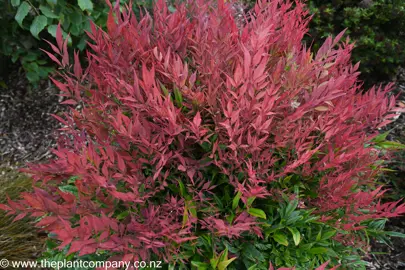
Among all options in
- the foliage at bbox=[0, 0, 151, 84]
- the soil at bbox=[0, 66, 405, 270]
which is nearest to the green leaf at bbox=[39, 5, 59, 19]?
the foliage at bbox=[0, 0, 151, 84]

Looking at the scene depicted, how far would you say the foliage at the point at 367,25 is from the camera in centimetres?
334

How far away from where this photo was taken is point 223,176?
5.07ft

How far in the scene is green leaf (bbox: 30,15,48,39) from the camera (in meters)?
2.96

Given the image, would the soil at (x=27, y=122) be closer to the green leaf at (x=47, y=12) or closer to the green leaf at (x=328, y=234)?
the green leaf at (x=47, y=12)

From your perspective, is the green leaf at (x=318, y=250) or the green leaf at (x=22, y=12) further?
the green leaf at (x=22, y=12)

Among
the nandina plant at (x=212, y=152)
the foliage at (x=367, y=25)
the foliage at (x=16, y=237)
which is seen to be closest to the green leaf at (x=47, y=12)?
the foliage at (x=16, y=237)

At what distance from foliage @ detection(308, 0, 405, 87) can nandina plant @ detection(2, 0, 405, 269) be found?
1.72 meters

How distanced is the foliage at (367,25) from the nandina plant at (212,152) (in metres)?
1.72

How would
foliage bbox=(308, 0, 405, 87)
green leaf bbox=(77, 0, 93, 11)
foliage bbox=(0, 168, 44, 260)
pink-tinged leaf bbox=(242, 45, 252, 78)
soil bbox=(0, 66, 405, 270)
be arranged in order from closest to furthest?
pink-tinged leaf bbox=(242, 45, 252, 78) → foliage bbox=(0, 168, 44, 260) → green leaf bbox=(77, 0, 93, 11) → foliage bbox=(308, 0, 405, 87) → soil bbox=(0, 66, 405, 270)

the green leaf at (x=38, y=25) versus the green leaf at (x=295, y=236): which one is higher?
the green leaf at (x=295, y=236)

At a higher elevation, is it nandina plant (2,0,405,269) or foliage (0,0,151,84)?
nandina plant (2,0,405,269)

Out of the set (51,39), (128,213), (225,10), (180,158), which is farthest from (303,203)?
(51,39)

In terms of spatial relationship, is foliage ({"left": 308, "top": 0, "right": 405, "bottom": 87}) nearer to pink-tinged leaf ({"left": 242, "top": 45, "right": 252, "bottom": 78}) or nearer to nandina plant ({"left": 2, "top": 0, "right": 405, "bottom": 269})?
nandina plant ({"left": 2, "top": 0, "right": 405, "bottom": 269})

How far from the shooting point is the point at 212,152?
1.38 m
